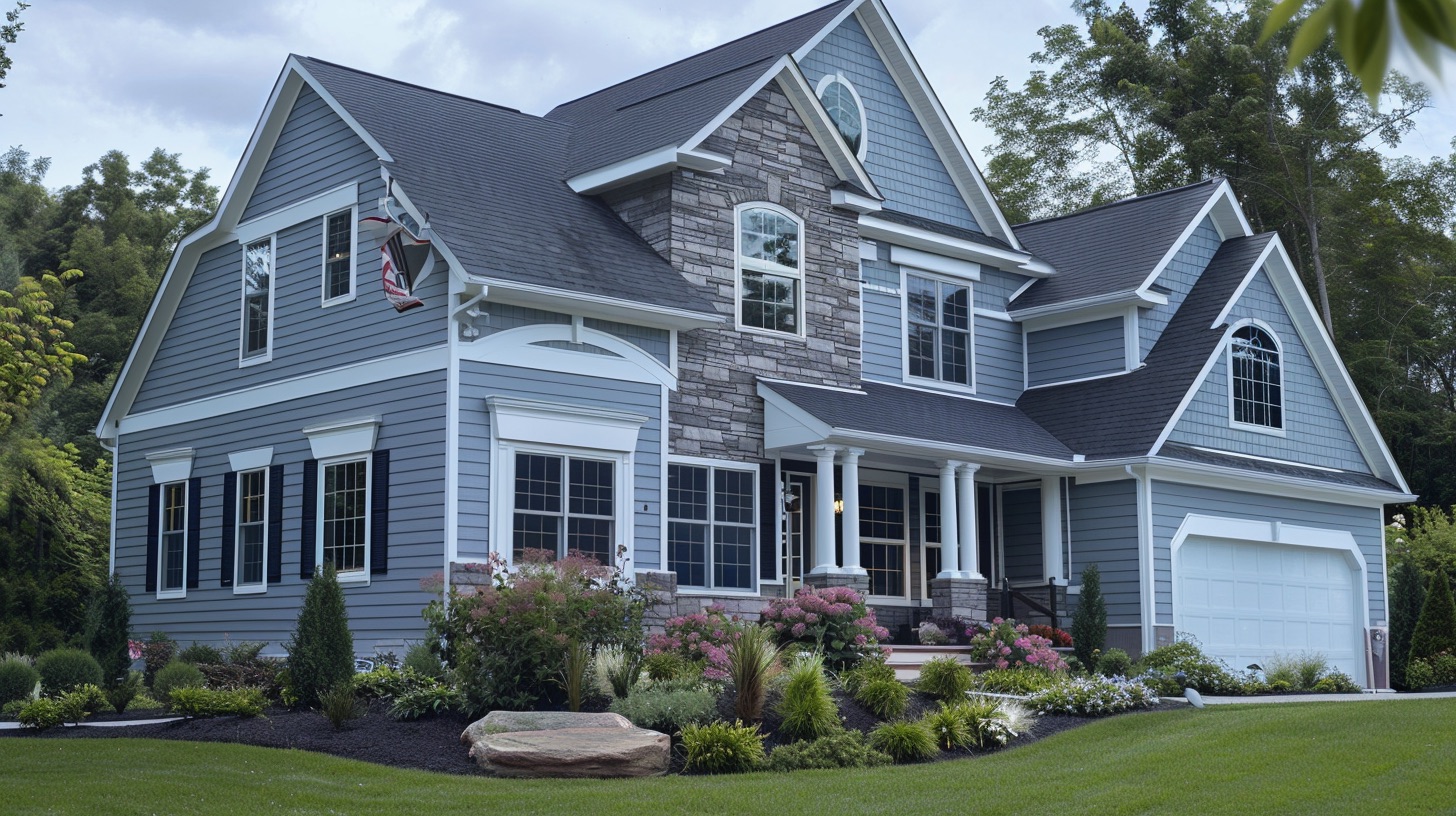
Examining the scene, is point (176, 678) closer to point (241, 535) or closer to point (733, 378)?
point (241, 535)

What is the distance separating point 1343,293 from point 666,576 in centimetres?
2994

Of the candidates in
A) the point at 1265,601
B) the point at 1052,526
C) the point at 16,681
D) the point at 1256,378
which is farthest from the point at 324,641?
the point at 1256,378

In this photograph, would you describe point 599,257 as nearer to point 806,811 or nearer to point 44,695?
point 44,695

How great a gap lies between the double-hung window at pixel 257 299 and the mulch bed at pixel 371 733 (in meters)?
6.98

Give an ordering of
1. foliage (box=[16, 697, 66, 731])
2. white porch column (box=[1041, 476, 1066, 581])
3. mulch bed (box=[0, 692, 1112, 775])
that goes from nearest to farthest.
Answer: mulch bed (box=[0, 692, 1112, 775]) < foliage (box=[16, 697, 66, 731]) < white porch column (box=[1041, 476, 1066, 581])

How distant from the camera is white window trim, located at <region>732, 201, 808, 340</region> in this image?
2033 cm

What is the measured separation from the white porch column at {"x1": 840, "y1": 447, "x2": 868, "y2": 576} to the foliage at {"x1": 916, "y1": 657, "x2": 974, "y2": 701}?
3.44m

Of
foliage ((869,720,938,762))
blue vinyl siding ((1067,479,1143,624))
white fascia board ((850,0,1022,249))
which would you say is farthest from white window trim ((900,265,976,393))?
foliage ((869,720,938,762))

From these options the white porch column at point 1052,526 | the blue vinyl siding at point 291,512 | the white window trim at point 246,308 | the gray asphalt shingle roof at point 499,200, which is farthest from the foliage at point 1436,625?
the white window trim at point 246,308

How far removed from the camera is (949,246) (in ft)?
77.0

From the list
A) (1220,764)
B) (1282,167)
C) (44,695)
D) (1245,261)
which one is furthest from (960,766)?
(1282,167)

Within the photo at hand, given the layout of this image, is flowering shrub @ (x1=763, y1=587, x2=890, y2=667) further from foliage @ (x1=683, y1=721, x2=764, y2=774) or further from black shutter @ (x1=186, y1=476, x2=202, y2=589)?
black shutter @ (x1=186, y1=476, x2=202, y2=589)

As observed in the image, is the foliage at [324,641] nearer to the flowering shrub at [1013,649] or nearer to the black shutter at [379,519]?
the black shutter at [379,519]

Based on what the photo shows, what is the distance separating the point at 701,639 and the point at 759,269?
617 cm
